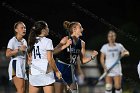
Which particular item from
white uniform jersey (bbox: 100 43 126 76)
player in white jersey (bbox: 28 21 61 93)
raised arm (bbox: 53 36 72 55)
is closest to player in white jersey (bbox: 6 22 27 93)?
raised arm (bbox: 53 36 72 55)

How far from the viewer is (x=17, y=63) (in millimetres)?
8844

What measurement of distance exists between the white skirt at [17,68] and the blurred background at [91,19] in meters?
5.90

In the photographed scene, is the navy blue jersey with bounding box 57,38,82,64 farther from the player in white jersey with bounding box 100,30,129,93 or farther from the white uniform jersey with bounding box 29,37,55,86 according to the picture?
the player in white jersey with bounding box 100,30,129,93

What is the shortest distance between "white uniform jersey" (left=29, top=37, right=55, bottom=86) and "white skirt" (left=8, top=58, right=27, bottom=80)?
1121 millimetres

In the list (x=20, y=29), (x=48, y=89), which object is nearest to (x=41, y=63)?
(x=48, y=89)

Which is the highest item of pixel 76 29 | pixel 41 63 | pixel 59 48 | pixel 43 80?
pixel 76 29

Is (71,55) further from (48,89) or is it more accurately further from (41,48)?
(48,89)

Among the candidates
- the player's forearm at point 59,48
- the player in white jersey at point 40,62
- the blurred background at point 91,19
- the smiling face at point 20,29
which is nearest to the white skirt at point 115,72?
the blurred background at point 91,19

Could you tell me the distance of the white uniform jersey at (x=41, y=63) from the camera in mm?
7504

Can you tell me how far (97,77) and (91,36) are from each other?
201 centimetres

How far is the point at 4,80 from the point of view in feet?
45.6

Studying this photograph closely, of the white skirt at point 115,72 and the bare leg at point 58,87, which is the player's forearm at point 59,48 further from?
the white skirt at point 115,72

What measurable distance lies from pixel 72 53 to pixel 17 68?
99 centimetres

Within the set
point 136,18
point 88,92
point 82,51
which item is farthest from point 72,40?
point 136,18
